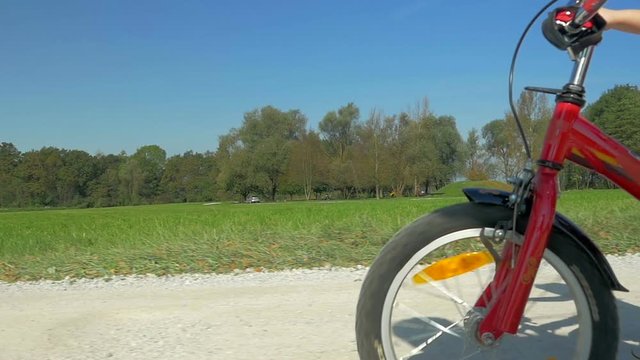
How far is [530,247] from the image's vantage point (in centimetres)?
153

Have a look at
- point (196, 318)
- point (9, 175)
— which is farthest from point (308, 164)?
point (196, 318)

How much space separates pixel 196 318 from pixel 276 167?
75.5 metres

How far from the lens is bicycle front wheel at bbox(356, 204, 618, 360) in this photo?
5.10ft

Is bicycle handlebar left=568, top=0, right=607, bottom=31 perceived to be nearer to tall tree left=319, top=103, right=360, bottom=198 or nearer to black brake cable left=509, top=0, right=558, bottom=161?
black brake cable left=509, top=0, right=558, bottom=161

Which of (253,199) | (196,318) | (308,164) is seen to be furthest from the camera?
(253,199)

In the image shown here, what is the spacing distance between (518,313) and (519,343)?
769 mm

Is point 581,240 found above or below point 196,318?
above

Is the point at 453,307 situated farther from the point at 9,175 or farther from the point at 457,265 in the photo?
the point at 9,175

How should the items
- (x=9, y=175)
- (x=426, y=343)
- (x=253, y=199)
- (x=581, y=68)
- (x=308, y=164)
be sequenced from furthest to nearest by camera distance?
(x=253, y=199), (x=308, y=164), (x=9, y=175), (x=426, y=343), (x=581, y=68)

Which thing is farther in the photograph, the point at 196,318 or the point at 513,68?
the point at 196,318

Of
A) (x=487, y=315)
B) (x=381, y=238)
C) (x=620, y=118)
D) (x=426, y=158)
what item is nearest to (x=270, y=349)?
(x=487, y=315)

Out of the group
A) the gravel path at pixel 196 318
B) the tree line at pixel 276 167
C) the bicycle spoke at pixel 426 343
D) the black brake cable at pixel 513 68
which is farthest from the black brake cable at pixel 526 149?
the tree line at pixel 276 167

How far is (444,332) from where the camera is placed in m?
1.76

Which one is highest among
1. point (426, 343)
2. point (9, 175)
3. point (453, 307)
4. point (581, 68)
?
point (9, 175)
